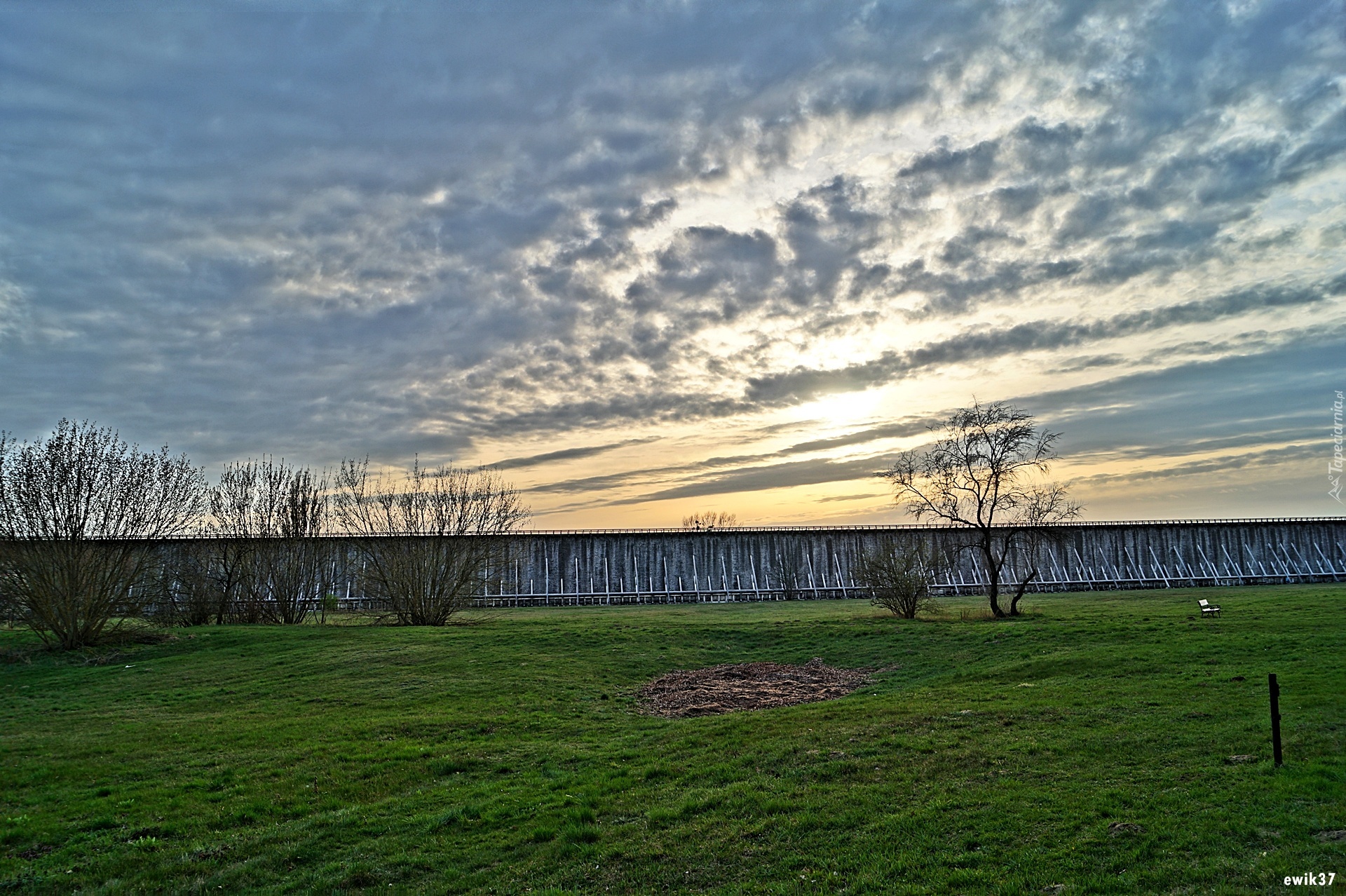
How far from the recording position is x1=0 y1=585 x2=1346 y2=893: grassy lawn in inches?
312

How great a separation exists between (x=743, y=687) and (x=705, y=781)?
921cm

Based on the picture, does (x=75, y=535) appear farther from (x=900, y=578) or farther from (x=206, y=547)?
(x=900, y=578)

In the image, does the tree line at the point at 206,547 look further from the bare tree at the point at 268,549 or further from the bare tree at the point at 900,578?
the bare tree at the point at 900,578

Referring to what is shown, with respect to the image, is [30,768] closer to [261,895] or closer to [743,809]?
[261,895]

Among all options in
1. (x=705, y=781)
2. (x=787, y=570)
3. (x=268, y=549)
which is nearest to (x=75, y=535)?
(x=268, y=549)

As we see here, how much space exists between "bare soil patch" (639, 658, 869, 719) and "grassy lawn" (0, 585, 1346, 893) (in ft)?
3.06

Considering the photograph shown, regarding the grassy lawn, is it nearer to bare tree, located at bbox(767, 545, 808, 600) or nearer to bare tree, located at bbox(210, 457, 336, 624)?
bare tree, located at bbox(210, 457, 336, 624)

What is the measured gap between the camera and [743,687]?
20.0 m

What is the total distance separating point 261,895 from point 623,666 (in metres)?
15.7

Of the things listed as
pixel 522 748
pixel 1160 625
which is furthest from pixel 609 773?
pixel 1160 625

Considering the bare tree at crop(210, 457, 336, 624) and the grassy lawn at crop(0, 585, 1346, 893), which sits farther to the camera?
the bare tree at crop(210, 457, 336, 624)

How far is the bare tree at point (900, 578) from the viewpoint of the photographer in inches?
1332

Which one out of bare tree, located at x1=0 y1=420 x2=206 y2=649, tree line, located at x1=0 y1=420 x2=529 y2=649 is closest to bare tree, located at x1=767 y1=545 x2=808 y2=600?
tree line, located at x1=0 y1=420 x2=529 y2=649

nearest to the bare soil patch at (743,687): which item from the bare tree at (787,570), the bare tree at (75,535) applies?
the bare tree at (75,535)
